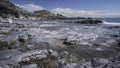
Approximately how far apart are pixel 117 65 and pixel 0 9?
105 meters

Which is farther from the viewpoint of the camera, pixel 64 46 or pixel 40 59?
pixel 64 46

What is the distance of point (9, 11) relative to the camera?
105 metres

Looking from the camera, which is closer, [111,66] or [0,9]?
[111,66]

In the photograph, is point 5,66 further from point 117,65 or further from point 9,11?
point 9,11

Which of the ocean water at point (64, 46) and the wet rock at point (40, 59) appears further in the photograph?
the ocean water at point (64, 46)

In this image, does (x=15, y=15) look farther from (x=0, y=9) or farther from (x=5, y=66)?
(x=5, y=66)

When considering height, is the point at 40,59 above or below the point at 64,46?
above

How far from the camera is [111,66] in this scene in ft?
26.3

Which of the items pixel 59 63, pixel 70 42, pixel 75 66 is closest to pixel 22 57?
pixel 59 63

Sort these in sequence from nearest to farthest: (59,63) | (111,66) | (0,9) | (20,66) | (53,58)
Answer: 1. (111,66)
2. (20,66)
3. (59,63)
4. (53,58)
5. (0,9)

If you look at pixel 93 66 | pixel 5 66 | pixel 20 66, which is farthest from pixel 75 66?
pixel 5 66

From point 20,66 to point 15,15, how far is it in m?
103

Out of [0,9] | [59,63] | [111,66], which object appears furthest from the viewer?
[0,9]

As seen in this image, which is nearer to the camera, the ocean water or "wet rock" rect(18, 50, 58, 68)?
"wet rock" rect(18, 50, 58, 68)
